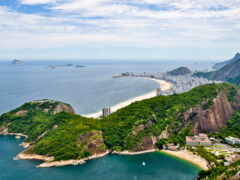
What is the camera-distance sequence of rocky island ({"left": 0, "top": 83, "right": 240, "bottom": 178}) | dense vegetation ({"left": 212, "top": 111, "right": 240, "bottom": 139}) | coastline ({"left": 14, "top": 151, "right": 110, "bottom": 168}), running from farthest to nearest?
dense vegetation ({"left": 212, "top": 111, "right": 240, "bottom": 139}) → rocky island ({"left": 0, "top": 83, "right": 240, "bottom": 178}) → coastline ({"left": 14, "top": 151, "right": 110, "bottom": 168})

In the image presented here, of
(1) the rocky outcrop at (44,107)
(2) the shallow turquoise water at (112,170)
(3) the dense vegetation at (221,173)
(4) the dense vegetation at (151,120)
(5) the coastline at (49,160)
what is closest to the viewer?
(3) the dense vegetation at (221,173)

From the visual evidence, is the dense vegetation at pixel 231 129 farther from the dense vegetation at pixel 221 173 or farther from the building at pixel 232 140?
the dense vegetation at pixel 221 173

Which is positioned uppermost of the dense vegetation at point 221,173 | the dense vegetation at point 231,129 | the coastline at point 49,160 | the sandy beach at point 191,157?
the dense vegetation at point 221,173

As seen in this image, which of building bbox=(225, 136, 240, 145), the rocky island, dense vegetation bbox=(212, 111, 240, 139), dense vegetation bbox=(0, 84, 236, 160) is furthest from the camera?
dense vegetation bbox=(212, 111, 240, 139)

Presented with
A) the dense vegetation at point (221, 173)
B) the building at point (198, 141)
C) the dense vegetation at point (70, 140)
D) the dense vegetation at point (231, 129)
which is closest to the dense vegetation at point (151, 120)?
the building at point (198, 141)

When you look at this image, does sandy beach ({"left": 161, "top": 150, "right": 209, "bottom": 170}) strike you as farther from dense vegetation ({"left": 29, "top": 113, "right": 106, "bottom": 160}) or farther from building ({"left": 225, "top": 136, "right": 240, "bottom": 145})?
dense vegetation ({"left": 29, "top": 113, "right": 106, "bottom": 160})

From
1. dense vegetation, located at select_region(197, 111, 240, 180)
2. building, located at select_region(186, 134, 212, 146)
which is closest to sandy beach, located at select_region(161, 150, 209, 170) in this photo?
dense vegetation, located at select_region(197, 111, 240, 180)

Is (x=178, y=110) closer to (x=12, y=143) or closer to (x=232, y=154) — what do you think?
(x=232, y=154)
